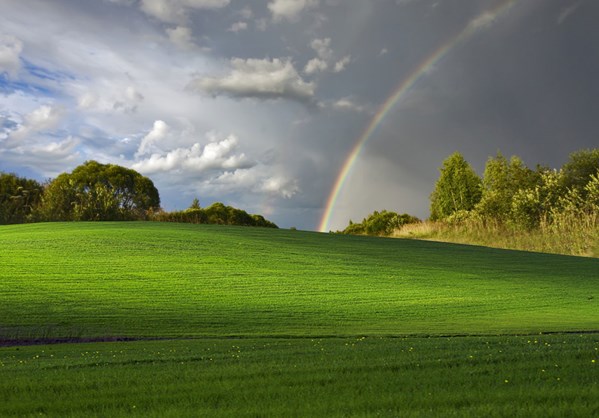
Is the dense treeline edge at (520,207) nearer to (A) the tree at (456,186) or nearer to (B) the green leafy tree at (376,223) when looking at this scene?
(A) the tree at (456,186)

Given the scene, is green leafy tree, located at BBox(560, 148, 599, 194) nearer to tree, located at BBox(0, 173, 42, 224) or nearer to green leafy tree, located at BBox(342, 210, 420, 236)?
green leafy tree, located at BBox(342, 210, 420, 236)

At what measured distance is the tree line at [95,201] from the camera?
48.1 meters

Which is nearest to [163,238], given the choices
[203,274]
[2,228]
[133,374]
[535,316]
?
[203,274]

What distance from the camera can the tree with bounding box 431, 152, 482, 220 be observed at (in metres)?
63.9

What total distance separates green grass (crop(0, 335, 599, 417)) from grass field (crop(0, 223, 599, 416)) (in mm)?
34

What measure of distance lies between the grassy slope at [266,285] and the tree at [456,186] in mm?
25842

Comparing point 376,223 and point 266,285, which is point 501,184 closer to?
point 376,223

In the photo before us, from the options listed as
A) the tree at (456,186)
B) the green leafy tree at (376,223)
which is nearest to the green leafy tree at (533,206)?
the tree at (456,186)

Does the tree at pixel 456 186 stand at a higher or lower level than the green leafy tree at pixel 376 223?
higher

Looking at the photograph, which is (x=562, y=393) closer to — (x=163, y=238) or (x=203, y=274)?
(x=203, y=274)

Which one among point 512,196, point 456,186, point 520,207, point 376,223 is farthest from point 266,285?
point 376,223

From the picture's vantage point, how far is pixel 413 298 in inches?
857

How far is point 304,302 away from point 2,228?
2684cm

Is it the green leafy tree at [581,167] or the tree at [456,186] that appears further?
the tree at [456,186]
